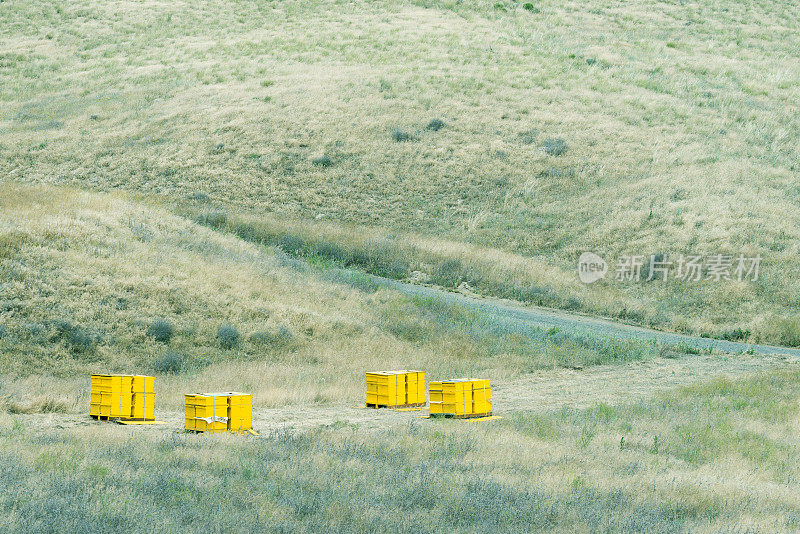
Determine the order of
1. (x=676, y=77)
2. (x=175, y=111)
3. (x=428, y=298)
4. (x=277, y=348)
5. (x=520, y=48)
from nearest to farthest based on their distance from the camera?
(x=277, y=348), (x=428, y=298), (x=175, y=111), (x=676, y=77), (x=520, y=48)

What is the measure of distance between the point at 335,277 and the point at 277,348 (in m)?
6.83

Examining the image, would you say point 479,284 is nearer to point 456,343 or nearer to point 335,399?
point 456,343

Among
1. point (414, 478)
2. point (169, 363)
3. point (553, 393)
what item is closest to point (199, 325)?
point (169, 363)

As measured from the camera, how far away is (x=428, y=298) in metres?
24.1

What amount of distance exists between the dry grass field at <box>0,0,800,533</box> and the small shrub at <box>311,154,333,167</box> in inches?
8.8

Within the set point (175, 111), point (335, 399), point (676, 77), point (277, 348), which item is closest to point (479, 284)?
point (277, 348)

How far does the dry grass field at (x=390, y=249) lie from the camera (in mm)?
8891

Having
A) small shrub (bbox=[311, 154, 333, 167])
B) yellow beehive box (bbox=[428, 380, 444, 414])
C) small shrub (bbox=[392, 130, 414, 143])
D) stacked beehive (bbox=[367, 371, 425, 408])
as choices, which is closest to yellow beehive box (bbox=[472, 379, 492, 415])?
yellow beehive box (bbox=[428, 380, 444, 414])

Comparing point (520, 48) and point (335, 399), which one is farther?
point (520, 48)

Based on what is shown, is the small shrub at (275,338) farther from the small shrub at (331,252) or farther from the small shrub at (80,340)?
the small shrub at (331,252)

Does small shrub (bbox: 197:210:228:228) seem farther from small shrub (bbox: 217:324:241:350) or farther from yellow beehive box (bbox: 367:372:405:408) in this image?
yellow beehive box (bbox: 367:372:405:408)

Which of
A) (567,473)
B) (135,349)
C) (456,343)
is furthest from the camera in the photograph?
(456,343)

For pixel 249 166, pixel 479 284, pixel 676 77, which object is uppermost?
pixel 676 77

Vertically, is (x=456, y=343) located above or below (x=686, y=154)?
below
